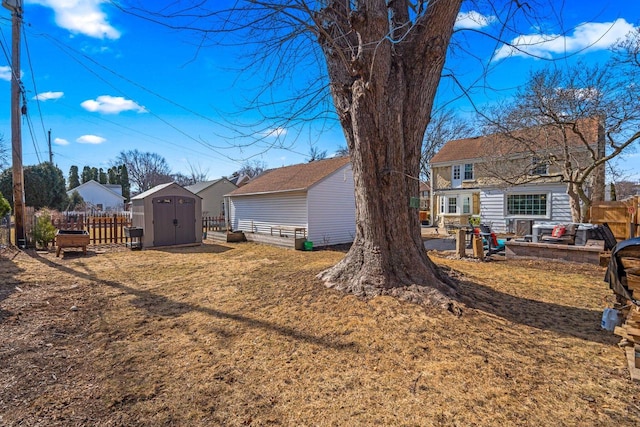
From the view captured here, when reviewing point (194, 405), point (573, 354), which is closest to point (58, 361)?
point (194, 405)

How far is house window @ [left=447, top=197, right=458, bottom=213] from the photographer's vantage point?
20712 mm

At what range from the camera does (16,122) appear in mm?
10875

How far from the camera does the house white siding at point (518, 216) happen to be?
15477 mm

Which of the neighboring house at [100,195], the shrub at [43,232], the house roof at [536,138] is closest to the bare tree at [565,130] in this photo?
the house roof at [536,138]

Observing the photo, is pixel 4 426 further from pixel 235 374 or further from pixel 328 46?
pixel 328 46

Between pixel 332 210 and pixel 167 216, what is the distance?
7.11 meters

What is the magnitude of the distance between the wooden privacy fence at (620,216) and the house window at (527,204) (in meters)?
6.55

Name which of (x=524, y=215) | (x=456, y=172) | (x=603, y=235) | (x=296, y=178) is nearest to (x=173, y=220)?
(x=296, y=178)

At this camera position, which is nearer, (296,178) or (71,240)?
(71,240)

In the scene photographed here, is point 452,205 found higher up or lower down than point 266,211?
higher up

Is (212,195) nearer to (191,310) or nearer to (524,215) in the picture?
(524,215)

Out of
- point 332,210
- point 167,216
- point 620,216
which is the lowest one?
point 620,216

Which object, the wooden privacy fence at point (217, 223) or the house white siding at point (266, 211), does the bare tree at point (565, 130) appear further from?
the wooden privacy fence at point (217, 223)

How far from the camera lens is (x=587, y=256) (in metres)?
8.13
